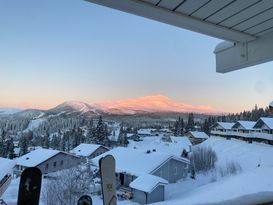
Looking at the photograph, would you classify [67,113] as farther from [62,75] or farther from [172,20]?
[172,20]

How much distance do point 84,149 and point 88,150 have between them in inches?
14.8

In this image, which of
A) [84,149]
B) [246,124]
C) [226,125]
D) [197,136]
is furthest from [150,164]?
[197,136]

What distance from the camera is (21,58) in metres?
2.44

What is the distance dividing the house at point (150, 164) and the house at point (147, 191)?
3.69 feet

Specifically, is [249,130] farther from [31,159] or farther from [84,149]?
[31,159]

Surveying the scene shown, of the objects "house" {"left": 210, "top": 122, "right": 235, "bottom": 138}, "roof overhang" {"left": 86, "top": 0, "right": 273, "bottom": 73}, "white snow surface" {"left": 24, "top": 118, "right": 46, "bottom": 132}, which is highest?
"roof overhang" {"left": 86, "top": 0, "right": 273, "bottom": 73}

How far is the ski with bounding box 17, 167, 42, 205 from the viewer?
2.68ft

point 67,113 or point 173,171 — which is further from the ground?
point 67,113

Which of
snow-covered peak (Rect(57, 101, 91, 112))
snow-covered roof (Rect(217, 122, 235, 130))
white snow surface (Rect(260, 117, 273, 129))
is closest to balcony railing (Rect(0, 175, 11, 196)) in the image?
snow-covered peak (Rect(57, 101, 91, 112))

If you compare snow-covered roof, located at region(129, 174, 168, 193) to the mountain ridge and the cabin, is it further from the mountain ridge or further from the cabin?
the cabin

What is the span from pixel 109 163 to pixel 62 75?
2436 millimetres

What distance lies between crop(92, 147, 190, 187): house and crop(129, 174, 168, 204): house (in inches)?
44.3

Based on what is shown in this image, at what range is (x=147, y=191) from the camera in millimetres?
5992

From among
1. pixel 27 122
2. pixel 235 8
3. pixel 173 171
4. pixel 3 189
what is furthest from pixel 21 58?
pixel 173 171
